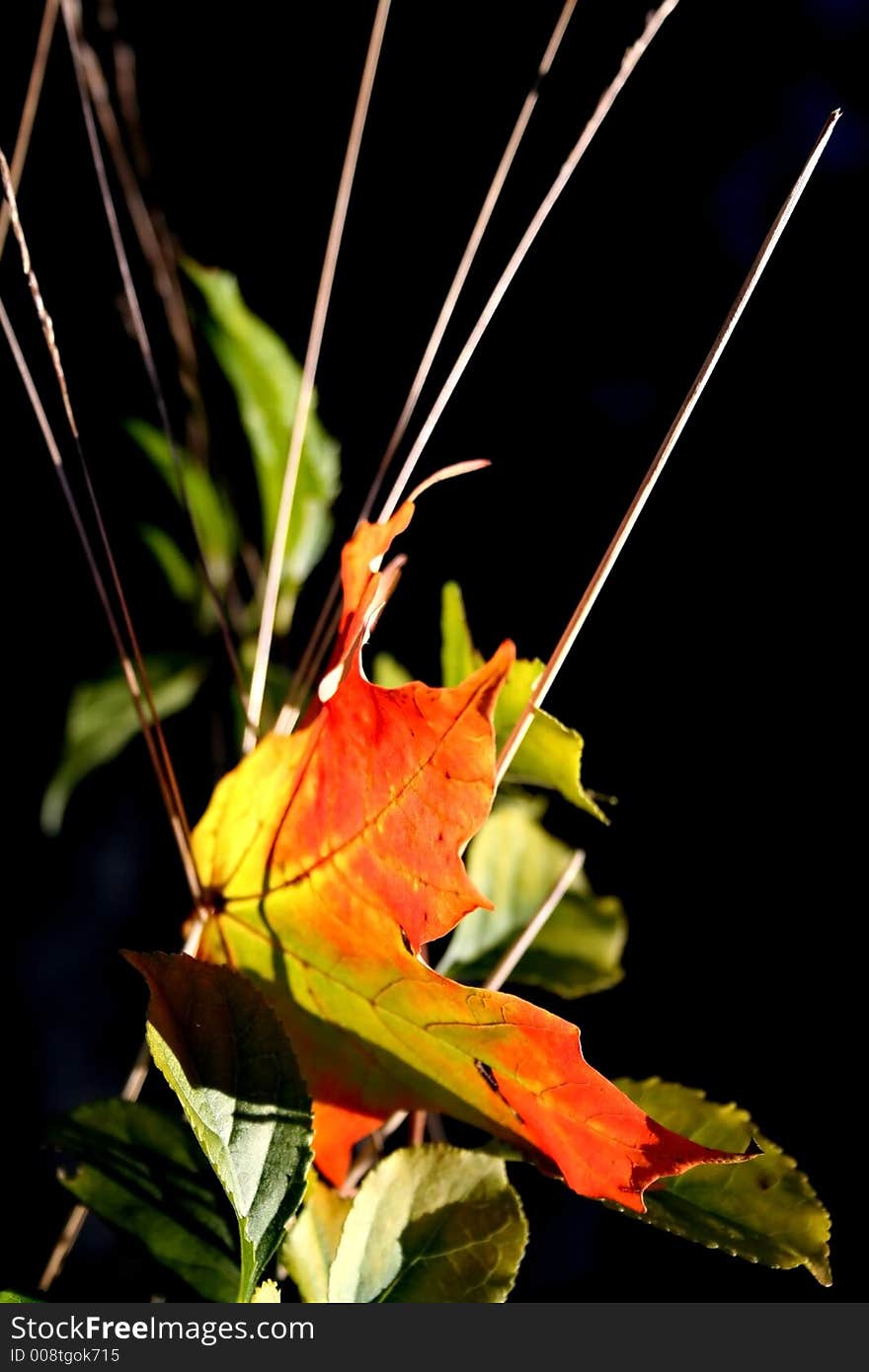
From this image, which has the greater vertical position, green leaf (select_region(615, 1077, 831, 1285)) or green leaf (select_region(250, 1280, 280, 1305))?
green leaf (select_region(615, 1077, 831, 1285))

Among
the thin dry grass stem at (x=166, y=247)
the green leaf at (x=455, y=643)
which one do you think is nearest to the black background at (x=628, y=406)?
the thin dry grass stem at (x=166, y=247)

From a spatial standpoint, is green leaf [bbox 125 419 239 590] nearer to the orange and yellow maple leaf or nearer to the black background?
the black background

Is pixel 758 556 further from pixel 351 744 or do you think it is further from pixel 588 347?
pixel 351 744

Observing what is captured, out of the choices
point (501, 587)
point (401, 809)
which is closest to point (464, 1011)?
point (401, 809)

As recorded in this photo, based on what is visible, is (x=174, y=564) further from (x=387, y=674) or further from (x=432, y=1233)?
(x=432, y=1233)

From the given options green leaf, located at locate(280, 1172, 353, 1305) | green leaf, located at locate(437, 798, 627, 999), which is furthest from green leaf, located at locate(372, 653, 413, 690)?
green leaf, located at locate(280, 1172, 353, 1305)
